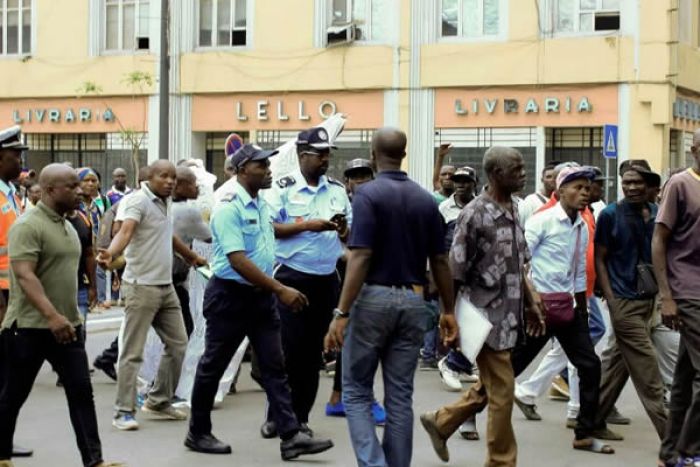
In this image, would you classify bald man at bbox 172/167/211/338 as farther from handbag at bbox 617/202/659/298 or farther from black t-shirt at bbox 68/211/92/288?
handbag at bbox 617/202/659/298

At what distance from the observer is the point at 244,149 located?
8.64 metres

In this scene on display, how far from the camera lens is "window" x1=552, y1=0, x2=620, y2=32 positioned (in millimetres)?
29281

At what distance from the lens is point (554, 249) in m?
9.06

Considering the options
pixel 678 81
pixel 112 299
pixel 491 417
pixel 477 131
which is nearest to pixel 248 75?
pixel 477 131

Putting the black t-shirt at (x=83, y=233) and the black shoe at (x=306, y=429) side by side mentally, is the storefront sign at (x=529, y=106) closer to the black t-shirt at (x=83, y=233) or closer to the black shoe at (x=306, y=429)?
the black t-shirt at (x=83, y=233)

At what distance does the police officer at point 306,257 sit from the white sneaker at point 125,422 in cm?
99

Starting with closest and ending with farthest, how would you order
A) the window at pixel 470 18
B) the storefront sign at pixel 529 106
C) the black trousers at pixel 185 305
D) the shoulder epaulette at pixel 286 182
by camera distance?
the shoulder epaulette at pixel 286 182, the black trousers at pixel 185 305, the storefront sign at pixel 529 106, the window at pixel 470 18

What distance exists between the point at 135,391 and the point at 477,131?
2169 cm

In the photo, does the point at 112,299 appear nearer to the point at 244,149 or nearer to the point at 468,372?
the point at 468,372

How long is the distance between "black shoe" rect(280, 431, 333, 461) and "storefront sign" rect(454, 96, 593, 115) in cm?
2200

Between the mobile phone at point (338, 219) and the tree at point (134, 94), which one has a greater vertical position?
the tree at point (134, 94)

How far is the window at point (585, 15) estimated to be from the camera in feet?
96.1

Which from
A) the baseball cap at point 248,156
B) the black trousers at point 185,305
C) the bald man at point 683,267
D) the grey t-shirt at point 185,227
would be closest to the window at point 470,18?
the black trousers at point 185,305

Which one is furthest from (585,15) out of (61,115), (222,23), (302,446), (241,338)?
(302,446)
